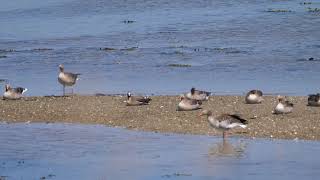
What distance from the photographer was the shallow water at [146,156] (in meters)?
15.8

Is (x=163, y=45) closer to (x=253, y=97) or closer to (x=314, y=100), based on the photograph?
(x=253, y=97)

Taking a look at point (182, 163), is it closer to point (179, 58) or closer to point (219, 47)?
point (179, 58)

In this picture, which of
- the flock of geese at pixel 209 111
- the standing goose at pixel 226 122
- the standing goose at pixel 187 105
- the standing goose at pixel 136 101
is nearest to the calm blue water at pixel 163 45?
the flock of geese at pixel 209 111

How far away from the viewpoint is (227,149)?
1786 centimetres

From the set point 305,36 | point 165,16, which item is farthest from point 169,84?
point 165,16

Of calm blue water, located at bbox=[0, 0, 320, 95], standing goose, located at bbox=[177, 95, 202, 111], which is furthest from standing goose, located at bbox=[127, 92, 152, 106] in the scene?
calm blue water, located at bbox=[0, 0, 320, 95]

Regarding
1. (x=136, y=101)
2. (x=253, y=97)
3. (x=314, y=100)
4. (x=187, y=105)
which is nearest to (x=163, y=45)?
(x=136, y=101)

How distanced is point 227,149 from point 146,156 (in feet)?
5.35

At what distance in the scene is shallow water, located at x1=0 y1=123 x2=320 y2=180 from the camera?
15.8 meters

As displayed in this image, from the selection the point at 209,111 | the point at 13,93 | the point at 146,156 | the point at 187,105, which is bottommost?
the point at 146,156

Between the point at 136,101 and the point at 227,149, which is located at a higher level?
the point at 136,101

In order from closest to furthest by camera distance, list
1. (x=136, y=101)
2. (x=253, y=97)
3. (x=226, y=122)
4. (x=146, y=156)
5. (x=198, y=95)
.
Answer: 1. (x=146, y=156)
2. (x=226, y=122)
3. (x=253, y=97)
4. (x=136, y=101)
5. (x=198, y=95)

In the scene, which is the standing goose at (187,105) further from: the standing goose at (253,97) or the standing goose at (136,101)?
the standing goose at (253,97)

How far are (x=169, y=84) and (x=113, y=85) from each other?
5.64 feet
